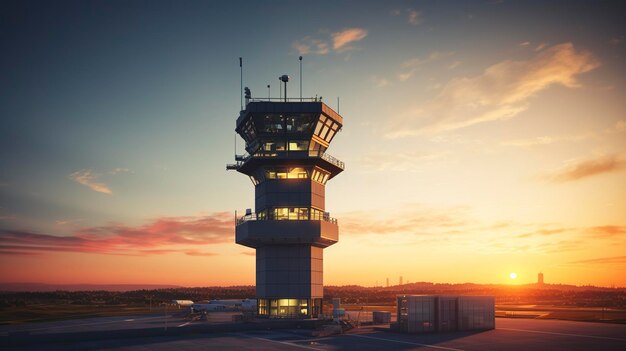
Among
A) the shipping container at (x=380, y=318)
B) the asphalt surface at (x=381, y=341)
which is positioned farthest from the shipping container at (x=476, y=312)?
the shipping container at (x=380, y=318)

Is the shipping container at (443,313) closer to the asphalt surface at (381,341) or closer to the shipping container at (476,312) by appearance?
the shipping container at (476,312)

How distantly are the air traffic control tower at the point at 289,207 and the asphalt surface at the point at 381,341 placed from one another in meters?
12.2

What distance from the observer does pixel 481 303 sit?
5734 centimetres

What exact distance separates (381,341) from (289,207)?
84.7 ft

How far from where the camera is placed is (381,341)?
46625 mm

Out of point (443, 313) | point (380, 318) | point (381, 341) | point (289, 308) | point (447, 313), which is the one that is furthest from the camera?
point (289, 308)

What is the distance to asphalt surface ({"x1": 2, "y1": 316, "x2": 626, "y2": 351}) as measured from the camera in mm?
42250

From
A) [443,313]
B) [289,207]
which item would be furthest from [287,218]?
[443,313]

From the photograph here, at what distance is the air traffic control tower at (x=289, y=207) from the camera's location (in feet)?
220

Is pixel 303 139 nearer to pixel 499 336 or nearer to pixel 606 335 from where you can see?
pixel 499 336

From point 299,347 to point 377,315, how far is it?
25.7 metres

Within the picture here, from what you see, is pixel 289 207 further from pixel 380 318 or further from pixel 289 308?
pixel 380 318

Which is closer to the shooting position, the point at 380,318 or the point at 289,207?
the point at 380,318

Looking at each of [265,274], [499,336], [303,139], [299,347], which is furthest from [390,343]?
[303,139]
